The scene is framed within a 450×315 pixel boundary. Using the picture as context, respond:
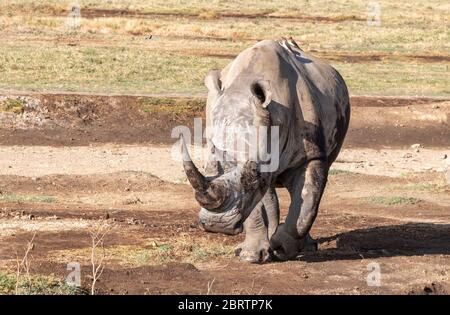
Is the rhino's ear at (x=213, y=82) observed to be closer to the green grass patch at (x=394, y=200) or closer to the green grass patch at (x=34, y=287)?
the green grass patch at (x=34, y=287)

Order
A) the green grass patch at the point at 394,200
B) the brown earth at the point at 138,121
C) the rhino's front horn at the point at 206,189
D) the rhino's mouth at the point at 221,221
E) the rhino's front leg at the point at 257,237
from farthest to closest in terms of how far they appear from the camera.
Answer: the brown earth at the point at 138,121 → the green grass patch at the point at 394,200 → the rhino's front leg at the point at 257,237 → the rhino's mouth at the point at 221,221 → the rhino's front horn at the point at 206,189

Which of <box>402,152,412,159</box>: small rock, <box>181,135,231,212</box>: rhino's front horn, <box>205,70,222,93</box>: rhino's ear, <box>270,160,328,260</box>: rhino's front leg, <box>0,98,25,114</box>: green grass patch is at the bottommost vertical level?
<box>402,152,412,159</box>: small rock

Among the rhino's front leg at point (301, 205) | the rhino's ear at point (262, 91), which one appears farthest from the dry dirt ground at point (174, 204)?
the rhino's ear at point (262, 91)

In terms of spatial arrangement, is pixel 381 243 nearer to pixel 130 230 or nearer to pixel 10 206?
pixel 130 230

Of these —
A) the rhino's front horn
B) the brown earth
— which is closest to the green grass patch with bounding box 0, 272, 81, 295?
the rhino's front horn

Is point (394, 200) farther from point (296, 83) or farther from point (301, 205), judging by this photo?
point (296, 83)

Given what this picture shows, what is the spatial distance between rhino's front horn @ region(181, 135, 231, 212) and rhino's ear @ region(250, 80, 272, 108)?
4.28 ft

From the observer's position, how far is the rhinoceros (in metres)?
10.9

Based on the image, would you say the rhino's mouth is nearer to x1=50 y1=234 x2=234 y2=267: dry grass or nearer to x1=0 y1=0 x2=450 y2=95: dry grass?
x1=50 y1=234 x2=234 y2=267: dry grass

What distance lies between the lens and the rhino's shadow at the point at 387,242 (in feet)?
43.7

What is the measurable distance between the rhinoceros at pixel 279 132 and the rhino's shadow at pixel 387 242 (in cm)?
51

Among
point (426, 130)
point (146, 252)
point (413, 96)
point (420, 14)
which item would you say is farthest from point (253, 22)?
point (146, 252)

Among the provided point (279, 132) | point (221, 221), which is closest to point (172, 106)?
point (279, 132)

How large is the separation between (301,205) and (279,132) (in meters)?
0.98
